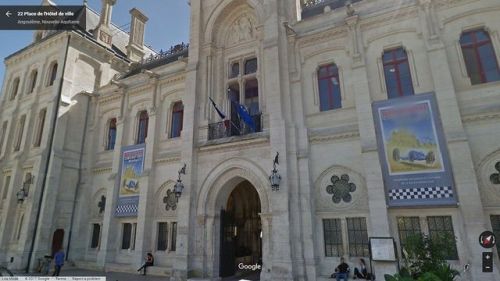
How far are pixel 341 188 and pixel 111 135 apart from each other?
1518 centimetres

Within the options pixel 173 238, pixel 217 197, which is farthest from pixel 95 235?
pixel 217 197

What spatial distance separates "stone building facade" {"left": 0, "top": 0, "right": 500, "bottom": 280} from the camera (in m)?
10.9

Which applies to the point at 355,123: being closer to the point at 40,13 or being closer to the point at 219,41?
the point at 219,41

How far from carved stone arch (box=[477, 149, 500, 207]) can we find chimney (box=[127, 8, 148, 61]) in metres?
23.8

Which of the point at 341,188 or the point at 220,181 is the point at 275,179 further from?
the point at 220,181

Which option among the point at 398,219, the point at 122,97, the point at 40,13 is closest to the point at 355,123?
the point at 398,219

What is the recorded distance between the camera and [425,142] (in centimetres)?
1105

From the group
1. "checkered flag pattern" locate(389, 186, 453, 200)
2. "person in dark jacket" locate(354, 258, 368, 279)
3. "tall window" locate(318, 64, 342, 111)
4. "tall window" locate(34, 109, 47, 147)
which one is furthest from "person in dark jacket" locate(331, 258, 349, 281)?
"tall window" locate(34, 109, 47, 147)

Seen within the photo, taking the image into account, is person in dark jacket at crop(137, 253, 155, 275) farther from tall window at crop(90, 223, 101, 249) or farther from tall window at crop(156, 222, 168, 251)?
tall window at crop(90, 223, 101, 249)

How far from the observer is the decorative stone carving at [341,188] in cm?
1202

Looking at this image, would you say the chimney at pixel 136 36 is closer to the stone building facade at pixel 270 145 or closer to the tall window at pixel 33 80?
the stone building facade at pixel 270 145

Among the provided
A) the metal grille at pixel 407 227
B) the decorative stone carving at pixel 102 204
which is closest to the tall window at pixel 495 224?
the metal grille at pixel 407 227

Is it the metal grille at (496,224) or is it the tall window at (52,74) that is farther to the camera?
the tall window at (52,74)

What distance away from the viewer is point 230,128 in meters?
14.8
